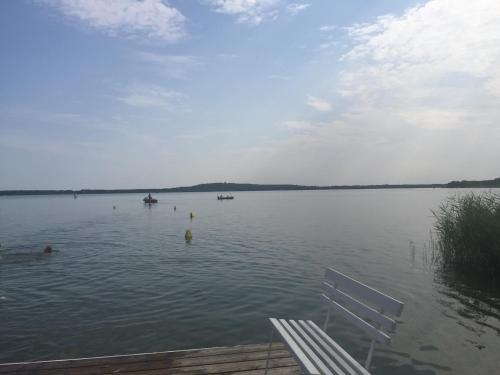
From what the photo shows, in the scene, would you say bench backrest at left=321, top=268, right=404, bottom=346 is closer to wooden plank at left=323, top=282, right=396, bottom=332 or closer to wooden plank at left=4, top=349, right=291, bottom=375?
wooden plank at left=323, top=282, right=396, bottom=332

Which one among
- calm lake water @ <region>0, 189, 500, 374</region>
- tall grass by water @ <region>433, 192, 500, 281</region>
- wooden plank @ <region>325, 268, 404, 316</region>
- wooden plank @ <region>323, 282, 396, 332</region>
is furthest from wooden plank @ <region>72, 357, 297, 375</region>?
tall grass by water @ <region>433, 192, 500, 281</region>

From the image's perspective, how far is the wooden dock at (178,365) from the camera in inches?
237

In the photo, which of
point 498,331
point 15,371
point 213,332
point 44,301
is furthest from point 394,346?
point 44,301

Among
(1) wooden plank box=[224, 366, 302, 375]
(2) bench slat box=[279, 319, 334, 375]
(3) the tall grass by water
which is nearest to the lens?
(2) bench slat box=[279, 319, 334, 375]

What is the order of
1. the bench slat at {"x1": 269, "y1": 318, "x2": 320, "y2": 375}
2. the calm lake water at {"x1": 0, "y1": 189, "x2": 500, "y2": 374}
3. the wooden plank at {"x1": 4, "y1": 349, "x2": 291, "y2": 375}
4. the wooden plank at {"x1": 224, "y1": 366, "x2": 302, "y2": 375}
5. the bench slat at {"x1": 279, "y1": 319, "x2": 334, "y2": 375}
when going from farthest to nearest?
1. the calm lake water at {"x1": 0, "y1": 189, "x2": 500, "y2": 374}
2. the wooden plank at {"x1": 4, "y1": 349, "x2": 291, "y2": 375}
3. the wooden plank at {"x1": 224, "y1": 366, "x2": 302, "y2": 375}
4. the bench slat at {"x1": 279, "y1": 319, "x2": 334, "y2": 375}
5. the bench slat at {"x1": 269, "y1": 318, "x2": 320, "y2": 375}

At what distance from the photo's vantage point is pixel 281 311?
11875 millimetres

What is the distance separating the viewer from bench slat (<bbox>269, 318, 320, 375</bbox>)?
4.14 metres

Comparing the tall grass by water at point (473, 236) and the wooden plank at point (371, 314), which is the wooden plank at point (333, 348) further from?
the tall grass by water at point (473, 236)

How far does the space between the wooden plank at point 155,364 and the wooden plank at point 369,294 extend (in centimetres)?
179

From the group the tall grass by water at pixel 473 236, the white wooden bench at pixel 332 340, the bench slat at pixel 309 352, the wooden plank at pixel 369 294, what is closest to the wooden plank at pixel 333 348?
→ the white wooden bench at pixel 332 340

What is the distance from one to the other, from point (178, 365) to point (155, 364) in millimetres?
403

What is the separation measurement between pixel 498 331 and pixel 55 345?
11844 mm

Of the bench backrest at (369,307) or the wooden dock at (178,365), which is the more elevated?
the bench backrest at (369,307)

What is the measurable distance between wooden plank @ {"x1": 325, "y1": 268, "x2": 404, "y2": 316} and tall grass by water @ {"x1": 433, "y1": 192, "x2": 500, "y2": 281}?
12.6 meters
